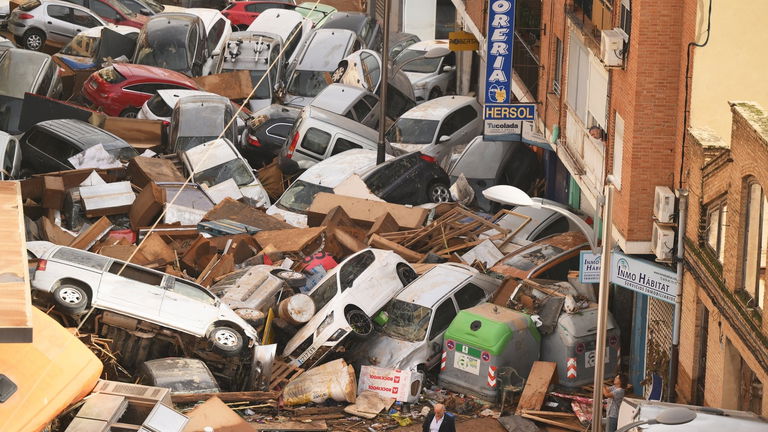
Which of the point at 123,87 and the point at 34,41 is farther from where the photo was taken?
the point at 34,41

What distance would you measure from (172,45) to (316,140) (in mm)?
9566

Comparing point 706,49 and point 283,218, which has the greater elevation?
point 706,49

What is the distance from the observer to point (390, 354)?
20.5m

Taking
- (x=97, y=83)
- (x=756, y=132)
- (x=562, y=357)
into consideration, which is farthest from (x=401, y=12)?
(x=756, y=132)

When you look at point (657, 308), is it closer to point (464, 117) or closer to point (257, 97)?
point (464, 117)

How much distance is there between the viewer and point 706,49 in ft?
58.7

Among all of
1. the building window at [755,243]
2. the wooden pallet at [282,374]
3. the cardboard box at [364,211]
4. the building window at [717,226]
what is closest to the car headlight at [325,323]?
the wooden pallet at [282,374]

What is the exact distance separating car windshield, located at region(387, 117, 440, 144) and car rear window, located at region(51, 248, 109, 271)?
12859 mm

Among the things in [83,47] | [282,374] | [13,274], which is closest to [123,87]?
[83,47]

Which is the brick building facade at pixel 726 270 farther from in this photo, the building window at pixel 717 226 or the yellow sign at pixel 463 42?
the yellow sign at pixel 463 42

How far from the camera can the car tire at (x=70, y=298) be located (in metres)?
19.2

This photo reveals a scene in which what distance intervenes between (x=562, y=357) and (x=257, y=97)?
18.2m

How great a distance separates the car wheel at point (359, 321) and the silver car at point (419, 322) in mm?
401

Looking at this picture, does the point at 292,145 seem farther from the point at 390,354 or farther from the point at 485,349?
the point at 485,349
